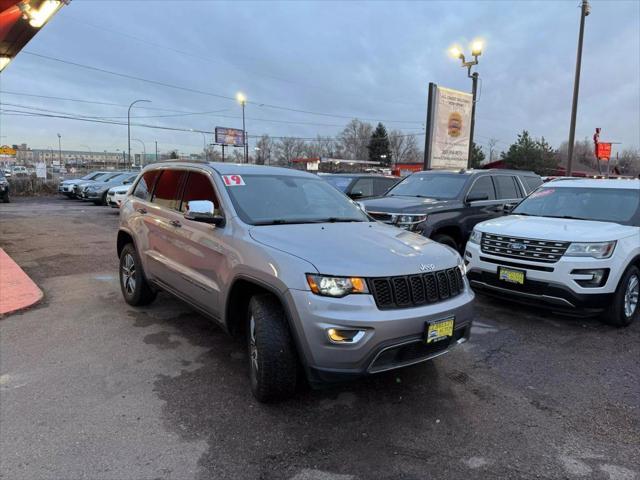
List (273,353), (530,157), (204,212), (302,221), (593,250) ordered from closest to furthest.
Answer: (273,353) < (204,212) < (302,221) < (593,250) < (530,157)

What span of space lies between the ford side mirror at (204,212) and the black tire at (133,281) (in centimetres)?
194

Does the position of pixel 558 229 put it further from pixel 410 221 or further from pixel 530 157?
pixel 530 157

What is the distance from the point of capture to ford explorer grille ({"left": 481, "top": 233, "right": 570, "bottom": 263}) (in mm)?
5160

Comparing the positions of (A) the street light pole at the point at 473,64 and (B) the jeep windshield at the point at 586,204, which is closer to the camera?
(B) the jeep windshield at the point at 586,204

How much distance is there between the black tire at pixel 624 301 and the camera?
→ 5.10m

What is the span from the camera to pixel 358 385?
3.74 meters

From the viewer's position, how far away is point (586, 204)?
20.6 feet

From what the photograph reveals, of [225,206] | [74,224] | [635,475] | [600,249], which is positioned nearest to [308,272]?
[225,206]

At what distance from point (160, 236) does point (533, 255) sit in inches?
169

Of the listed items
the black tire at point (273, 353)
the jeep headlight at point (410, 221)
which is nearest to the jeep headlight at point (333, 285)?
the black tire at point (273, 353)

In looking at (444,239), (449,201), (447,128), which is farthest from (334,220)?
(447,128)

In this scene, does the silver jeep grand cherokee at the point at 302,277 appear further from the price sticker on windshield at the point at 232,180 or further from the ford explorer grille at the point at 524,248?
the ford explorer grille at the point at 524,248

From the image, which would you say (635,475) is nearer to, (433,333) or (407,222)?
(433,333)

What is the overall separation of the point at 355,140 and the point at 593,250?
274ft
